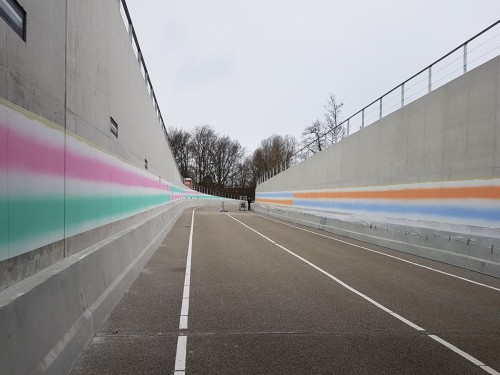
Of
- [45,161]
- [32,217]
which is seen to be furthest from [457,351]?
[45,161]

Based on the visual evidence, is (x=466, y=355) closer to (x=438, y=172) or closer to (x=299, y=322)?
(x=299, y=322)

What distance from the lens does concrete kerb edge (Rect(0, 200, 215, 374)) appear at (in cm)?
323

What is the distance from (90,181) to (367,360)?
499cm

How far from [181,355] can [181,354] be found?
0.10ft

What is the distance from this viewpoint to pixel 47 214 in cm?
505

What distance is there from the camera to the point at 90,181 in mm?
7141

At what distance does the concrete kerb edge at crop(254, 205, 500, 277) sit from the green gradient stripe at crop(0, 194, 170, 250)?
9178mm

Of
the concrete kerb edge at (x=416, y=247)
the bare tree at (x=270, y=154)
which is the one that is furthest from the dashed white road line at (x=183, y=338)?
the bare tree at (x=270, y=154)

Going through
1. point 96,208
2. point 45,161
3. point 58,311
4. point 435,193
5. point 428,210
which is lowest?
point 58,311

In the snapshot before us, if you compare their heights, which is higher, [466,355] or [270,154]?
[270,154]

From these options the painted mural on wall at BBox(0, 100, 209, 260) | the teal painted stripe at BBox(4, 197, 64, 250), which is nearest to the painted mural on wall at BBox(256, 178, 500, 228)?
the painted mural on wall at BBox(0, 100, 209, 260)

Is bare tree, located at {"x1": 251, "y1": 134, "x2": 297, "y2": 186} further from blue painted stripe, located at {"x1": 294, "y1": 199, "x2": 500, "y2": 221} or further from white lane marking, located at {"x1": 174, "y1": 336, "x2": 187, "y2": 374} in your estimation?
white lane marking, located at {"x1": 174, "y1": 336, "x2": 187, "y2": 374}

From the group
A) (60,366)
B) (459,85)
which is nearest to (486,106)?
(459,85)

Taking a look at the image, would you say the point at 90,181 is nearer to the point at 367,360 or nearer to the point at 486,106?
the point at 367,360
